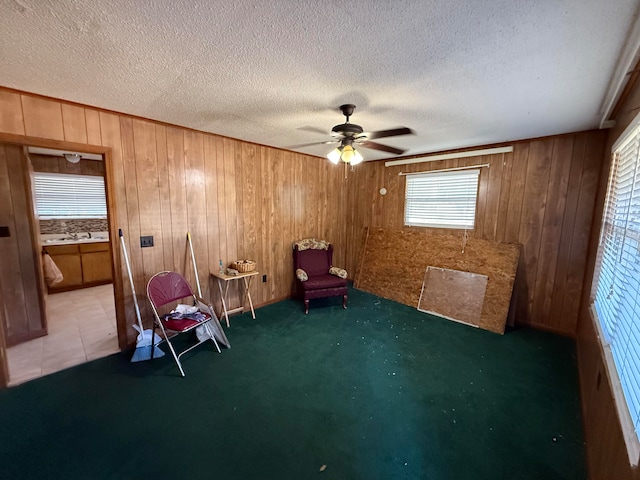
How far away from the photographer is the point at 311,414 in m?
1.89

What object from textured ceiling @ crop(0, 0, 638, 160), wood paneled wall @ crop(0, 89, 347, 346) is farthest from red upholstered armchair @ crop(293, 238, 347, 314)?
textured ceiling @ crop(0, 0, 638, 160)

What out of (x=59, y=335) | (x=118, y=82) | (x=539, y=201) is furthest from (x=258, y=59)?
(x=59, y=335)

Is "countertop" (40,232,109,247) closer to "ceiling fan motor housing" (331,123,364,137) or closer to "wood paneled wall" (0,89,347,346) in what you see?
"wood paneled wall" (0,89,347,346)

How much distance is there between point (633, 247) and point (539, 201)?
2086 mm

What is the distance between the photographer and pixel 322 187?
459 centimetres

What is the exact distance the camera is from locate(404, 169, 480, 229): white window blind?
369 centimetres

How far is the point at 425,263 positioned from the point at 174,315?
333 cm

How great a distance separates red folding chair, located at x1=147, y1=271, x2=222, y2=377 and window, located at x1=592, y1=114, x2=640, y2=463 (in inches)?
110

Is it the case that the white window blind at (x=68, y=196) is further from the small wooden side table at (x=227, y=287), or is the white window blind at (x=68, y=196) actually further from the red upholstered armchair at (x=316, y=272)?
the red upholstered armchair at (x=316, y=272)

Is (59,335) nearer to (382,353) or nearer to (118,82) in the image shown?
(118,82)

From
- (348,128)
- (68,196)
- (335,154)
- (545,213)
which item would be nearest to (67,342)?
(68,196)

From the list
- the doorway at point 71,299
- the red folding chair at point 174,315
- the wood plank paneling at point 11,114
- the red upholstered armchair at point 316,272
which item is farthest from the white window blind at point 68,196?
the red upholstered armchair at point 316,272

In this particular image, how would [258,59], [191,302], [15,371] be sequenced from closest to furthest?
Result: [258,59], [15,371], [191,302]

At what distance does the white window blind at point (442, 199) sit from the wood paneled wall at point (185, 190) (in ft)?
5.21
